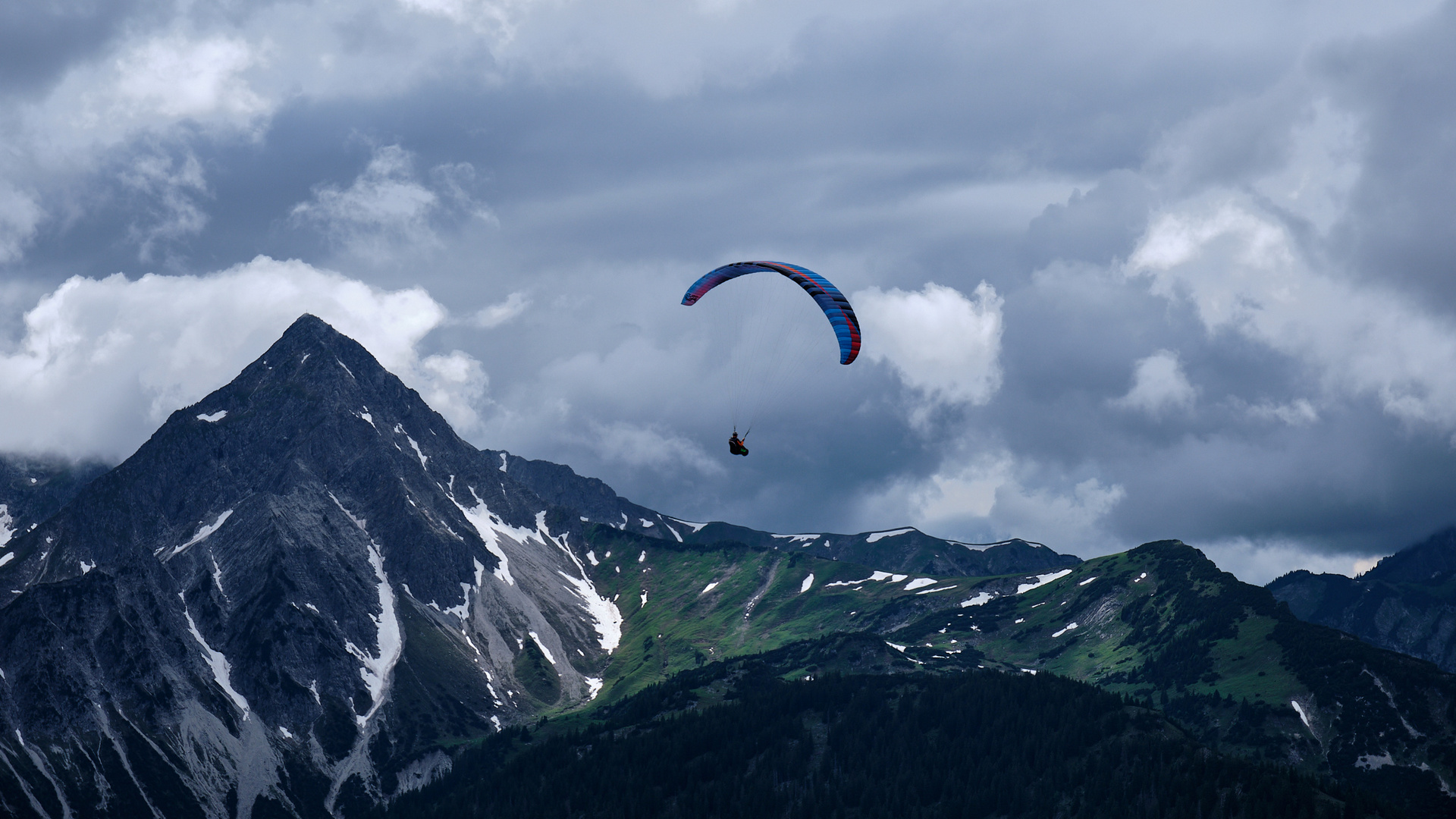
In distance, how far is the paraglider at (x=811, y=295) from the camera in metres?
137

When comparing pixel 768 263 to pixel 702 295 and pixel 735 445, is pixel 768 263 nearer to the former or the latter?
pixel 702 295

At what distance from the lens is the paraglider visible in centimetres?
13725

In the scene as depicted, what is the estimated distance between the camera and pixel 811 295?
14212 centimetres

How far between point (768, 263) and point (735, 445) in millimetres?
25073

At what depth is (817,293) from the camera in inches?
5581

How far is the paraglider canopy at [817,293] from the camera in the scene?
138 metres

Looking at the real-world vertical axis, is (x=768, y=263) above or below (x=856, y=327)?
above

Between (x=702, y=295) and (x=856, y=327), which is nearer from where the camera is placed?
(x=856, y=327)

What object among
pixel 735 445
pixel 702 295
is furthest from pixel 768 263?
pixel 735 445

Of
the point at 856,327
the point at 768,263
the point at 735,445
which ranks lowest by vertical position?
the point at 735,445

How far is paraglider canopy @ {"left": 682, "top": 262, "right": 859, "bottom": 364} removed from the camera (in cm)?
13812

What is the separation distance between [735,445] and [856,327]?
1961cm

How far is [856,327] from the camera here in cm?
13900

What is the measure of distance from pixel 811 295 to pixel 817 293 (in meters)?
0.74
